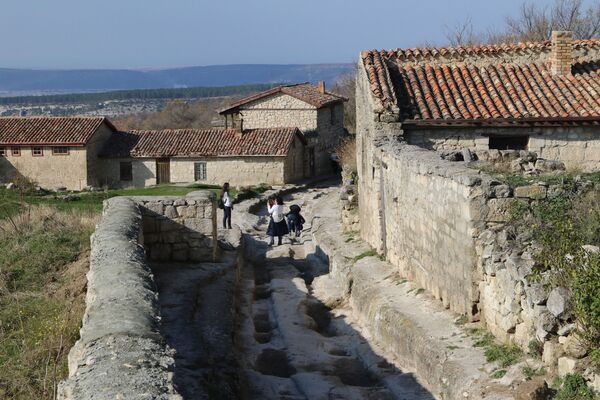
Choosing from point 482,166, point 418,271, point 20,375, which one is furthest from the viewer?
point 418,271

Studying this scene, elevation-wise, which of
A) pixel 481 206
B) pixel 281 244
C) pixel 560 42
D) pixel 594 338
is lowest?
pixel 281 244

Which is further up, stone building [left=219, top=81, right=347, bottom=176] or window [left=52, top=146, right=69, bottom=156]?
stone building [left=219, top=81, right=347, bottom=176]

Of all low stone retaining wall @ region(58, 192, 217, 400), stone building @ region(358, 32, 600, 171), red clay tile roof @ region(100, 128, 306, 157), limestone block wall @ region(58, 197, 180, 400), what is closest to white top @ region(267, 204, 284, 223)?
stone building @ region(358, 32, 600, 171)

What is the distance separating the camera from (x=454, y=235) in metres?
10.9

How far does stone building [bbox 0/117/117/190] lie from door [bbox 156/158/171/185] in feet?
11.1

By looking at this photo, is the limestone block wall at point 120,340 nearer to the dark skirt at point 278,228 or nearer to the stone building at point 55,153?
the dark skirt at point 278,228

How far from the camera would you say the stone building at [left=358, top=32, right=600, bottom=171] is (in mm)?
17734

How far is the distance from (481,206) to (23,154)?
40.3 m

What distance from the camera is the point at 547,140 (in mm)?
17922

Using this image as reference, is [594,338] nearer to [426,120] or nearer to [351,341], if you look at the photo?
[351,341]

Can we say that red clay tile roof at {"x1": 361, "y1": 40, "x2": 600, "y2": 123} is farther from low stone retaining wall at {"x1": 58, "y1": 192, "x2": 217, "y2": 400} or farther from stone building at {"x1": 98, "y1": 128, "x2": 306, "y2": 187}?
stone building at {"x1": 98, "y1": 128, "x2": 306, "y2": 187}

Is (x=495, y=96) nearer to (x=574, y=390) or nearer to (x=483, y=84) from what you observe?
(x=483, y=84)

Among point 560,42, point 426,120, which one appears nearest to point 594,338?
point 426,120

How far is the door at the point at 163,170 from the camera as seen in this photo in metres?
46.2
